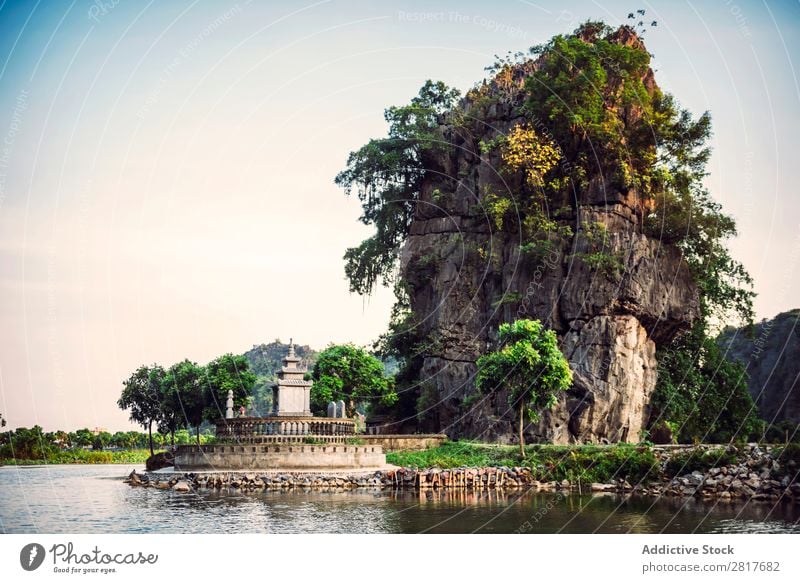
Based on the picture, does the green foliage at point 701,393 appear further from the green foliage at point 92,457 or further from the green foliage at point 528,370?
the green foliage at point 92,457

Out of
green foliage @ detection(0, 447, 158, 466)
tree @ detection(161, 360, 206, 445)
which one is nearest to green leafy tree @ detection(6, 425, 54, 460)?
green foliage @ detection(0, 447, 158, 466)

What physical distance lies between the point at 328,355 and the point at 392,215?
9.86 m

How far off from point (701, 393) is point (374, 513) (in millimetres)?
29314

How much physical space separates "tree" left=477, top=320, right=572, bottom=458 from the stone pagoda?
7956mm

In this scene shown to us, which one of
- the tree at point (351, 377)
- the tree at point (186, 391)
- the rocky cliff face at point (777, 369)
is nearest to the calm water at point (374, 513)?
the tree at point (351, 377)

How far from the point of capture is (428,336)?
51438 mm

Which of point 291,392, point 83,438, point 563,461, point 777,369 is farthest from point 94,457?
point 777,369

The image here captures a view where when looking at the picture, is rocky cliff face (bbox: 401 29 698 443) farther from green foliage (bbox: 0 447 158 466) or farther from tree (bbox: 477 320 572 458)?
green foliage (bbox: 0 447 158 466)

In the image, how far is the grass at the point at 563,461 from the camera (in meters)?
35.3

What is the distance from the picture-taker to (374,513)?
26562 millimetres

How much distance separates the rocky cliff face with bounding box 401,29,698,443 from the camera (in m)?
45.7

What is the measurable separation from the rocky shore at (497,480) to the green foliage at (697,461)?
2.1 inches
